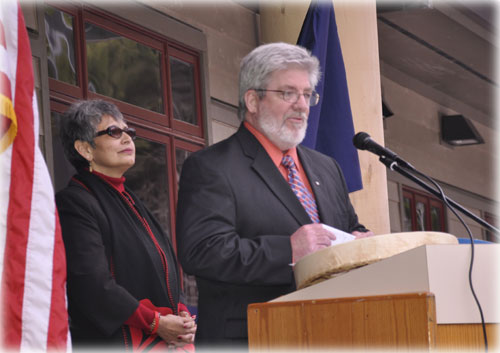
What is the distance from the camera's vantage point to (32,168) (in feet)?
9.85

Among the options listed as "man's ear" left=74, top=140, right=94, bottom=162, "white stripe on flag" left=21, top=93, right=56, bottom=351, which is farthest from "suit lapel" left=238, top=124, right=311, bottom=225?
"man's ear" left=74, top=140, right=94, bottom=162

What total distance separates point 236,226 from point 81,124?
122 centimetres

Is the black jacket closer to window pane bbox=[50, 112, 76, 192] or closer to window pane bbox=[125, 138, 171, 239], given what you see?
window pane bbox=[50, 112, 76, 192]

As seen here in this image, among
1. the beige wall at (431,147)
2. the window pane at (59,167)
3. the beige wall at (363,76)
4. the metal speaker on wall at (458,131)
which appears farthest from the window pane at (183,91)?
the metal speaker on wall at (458,131)

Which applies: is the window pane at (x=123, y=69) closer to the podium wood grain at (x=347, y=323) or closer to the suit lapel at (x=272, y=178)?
the suit lapel at (x=272, y=178)

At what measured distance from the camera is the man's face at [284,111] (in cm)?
364

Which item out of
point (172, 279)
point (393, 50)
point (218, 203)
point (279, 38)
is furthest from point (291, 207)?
point (393, 50)

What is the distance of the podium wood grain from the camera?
2.32m

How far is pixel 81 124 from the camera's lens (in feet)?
14.1

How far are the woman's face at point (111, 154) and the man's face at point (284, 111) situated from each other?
82cm

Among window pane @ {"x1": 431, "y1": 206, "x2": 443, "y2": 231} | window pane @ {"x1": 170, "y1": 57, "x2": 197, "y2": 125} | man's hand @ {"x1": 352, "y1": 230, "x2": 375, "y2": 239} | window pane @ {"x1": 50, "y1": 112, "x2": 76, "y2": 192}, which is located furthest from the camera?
window pane @ {"x1": 431, "y1": 206, "x2": 443, "y2": 231}

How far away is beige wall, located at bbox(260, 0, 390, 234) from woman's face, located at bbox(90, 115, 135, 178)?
157cm

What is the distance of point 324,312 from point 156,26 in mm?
4110

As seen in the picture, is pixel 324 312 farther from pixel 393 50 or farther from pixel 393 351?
pixel 393 50
